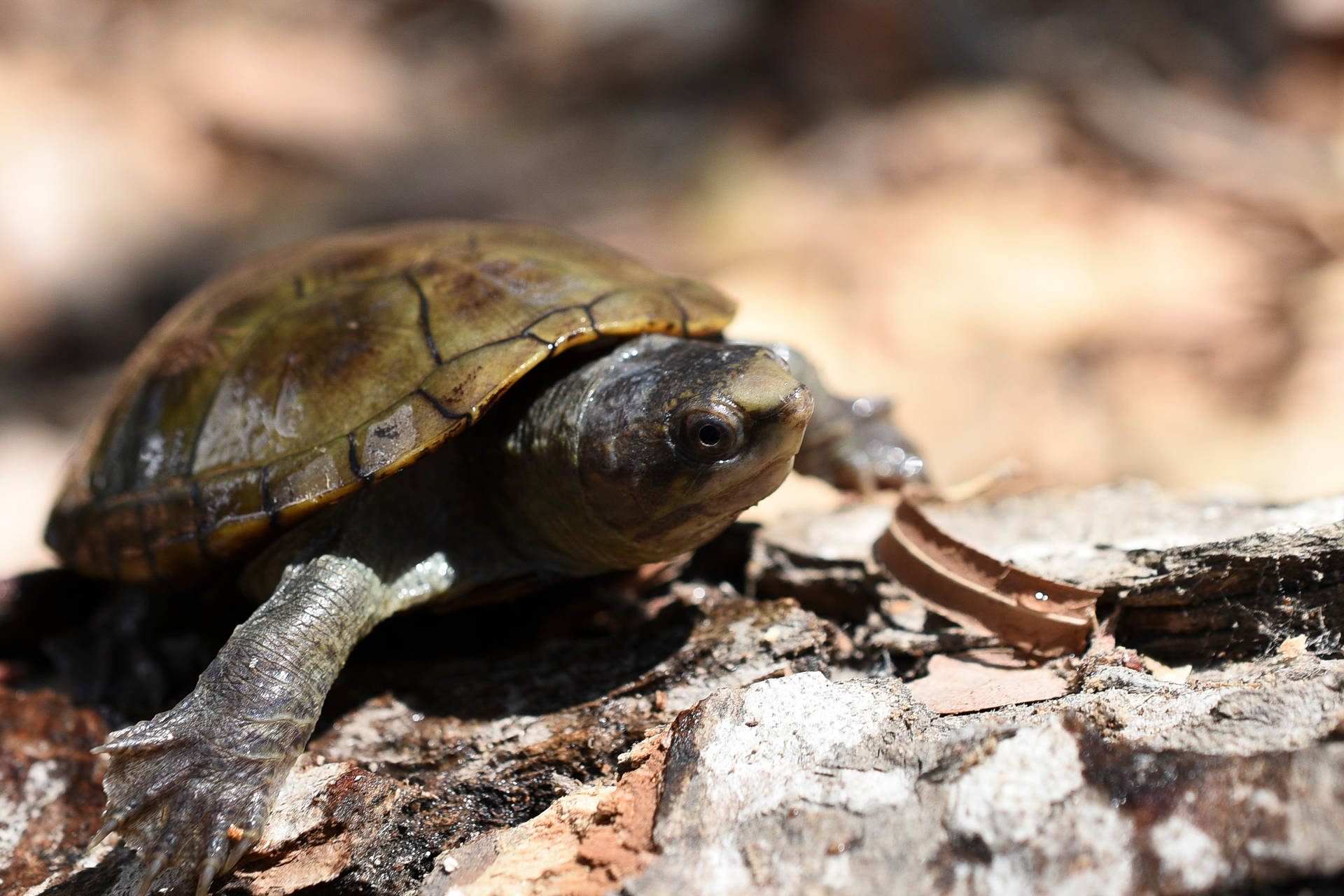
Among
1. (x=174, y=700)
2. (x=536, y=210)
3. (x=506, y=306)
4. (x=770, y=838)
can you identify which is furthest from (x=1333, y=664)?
(x=536, y=210)

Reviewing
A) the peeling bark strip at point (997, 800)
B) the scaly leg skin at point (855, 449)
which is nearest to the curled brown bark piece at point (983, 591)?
the peeling bark strip at point (997, 800)

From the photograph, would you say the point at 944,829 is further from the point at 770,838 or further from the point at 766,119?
the point at 766,119

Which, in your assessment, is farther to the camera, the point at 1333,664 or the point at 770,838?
the point at 1333,664

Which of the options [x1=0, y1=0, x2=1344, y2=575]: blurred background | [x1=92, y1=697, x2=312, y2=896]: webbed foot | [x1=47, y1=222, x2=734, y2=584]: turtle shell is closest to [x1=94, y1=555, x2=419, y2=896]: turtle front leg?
[x1=92, y1=697, x2=312, y2=896]: webbed foot

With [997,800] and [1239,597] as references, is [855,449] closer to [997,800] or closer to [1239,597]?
[1239,597]

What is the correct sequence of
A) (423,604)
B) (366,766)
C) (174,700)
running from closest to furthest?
(366,766) → (423,604) → (174,700)

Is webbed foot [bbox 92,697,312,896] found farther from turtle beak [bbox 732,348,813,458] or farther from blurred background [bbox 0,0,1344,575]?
blurred background [bbox 0,0,1344,575]

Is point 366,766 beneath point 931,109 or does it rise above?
beneath
